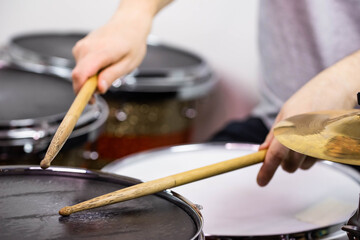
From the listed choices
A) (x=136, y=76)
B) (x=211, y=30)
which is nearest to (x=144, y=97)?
(x=136, y=76)

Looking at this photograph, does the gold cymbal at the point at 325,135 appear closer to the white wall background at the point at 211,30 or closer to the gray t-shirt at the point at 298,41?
the gray t-shirt at the point at 298,41

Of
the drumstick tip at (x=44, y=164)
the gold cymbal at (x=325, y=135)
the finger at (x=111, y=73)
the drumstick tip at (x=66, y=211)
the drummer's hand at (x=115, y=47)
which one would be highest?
the drummer's hand at (x=115, y=47)

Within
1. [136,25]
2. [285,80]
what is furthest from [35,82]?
[285,80]

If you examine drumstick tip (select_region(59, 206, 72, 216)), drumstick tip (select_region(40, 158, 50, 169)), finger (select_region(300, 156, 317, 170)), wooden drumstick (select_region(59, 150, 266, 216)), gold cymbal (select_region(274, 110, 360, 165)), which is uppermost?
gold cymbal (select_region(274, 110, 360, 165))

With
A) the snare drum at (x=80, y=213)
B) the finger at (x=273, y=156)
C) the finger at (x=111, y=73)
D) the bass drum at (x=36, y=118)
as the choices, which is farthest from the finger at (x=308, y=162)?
the bass drum at (x=36, y=118)

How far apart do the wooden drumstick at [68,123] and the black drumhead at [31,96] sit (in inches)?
7.3

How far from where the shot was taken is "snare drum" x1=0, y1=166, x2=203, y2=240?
2.10 feet

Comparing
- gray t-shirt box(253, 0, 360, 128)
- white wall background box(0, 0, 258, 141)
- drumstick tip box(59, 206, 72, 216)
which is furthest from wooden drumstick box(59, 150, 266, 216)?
white wall background box(0, 0, 258, 141)

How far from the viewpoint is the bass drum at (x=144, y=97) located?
1420mm

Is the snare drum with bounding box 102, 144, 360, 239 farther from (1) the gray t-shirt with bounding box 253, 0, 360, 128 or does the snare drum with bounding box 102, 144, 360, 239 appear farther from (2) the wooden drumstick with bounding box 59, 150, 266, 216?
(1) the gray t-shirt with bounding box 253, 0, 360, 128

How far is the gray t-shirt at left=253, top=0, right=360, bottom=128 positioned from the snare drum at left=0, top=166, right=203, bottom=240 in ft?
2.16

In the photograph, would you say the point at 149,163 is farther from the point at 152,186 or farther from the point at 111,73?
the point at 152,186

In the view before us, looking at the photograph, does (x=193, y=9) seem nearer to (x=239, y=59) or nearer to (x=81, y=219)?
(x=239, y=59)

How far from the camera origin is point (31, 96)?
122 centimetres
